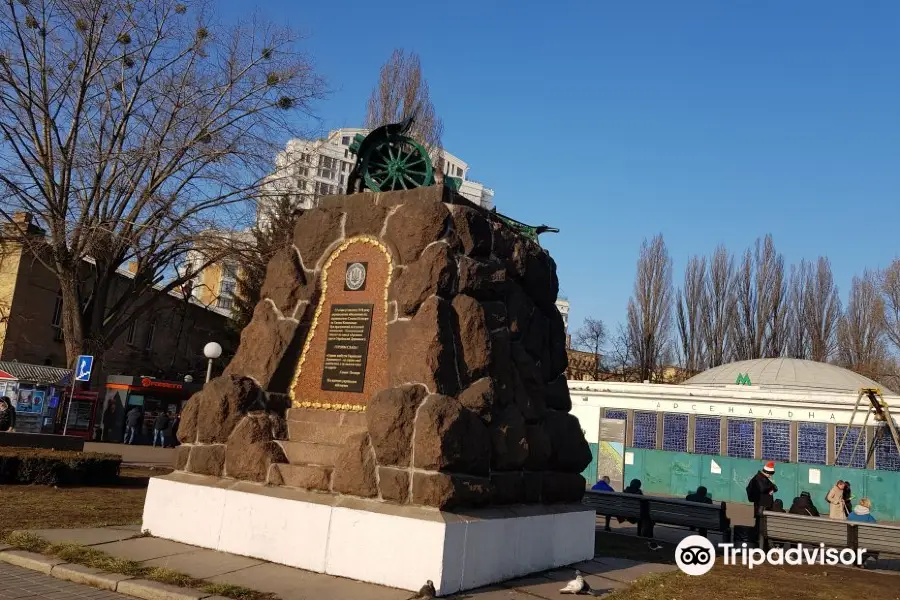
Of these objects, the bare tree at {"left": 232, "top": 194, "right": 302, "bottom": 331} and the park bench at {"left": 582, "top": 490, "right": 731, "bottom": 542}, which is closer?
the park bench at {"left": 582, "top": 490, "right": 731, "bottom": 542}

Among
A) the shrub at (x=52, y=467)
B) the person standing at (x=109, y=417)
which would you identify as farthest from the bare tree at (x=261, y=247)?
the person standing at (x=109, y=417)

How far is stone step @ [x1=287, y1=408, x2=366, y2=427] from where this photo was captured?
7086mm

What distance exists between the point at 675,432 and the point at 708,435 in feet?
3.44

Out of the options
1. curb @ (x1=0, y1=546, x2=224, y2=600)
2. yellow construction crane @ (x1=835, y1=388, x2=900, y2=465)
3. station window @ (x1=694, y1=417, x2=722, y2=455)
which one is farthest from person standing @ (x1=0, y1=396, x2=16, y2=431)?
yellow construction crane @ (x1=835, y1=388, x2=900, y2=465)

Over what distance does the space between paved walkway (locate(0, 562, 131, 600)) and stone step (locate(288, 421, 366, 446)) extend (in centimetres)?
229

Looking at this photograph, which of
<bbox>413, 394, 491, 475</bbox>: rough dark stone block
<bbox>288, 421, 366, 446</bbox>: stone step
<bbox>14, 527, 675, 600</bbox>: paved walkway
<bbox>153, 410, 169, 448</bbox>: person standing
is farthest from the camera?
<bbox>153, 410, 169, 448</bbox>: person standing

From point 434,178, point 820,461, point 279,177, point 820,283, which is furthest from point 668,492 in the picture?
point 820,283

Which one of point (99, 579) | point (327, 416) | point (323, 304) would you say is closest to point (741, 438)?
point (323, 304)

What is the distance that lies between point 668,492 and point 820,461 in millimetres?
4602

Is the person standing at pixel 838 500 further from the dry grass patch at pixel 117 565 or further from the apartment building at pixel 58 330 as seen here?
the apartment building at pixel 58 330

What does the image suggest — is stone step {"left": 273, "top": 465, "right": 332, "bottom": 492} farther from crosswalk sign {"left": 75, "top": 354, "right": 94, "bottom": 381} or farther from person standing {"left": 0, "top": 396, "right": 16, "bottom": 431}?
person standing {"left": 0, "top": 396, "right": 16, "bottom": 431}

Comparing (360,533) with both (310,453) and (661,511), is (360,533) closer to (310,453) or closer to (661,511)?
(310,453)

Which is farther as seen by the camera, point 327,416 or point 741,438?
point 741,438

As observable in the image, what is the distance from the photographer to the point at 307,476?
660 cm
